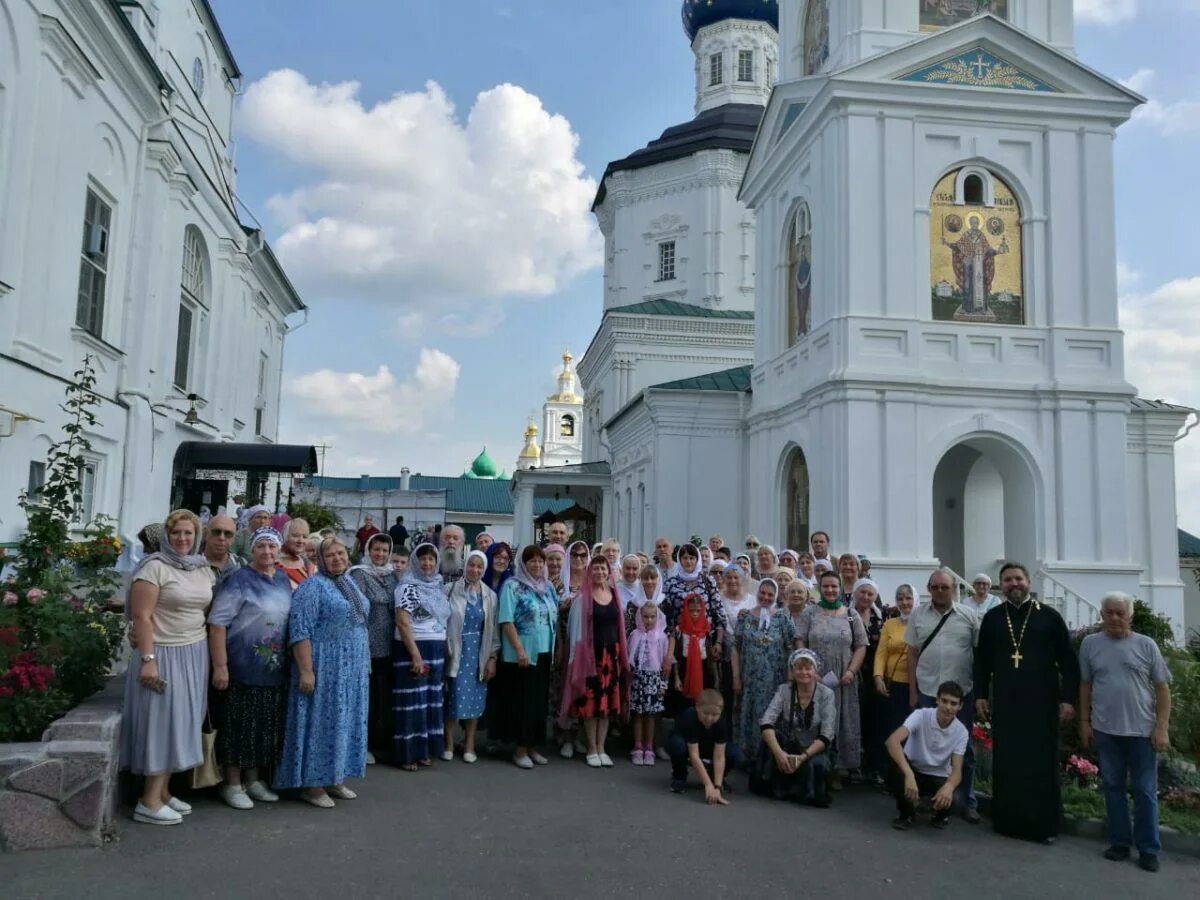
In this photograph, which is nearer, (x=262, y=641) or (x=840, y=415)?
(x=262, y=641)

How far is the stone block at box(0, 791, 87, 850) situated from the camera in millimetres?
5145

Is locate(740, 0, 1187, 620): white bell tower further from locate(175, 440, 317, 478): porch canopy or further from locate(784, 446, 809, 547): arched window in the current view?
locate(175, 440, 317, 478): porch canopy

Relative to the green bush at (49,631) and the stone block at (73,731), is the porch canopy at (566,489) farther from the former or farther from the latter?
the stone block at (73,731)

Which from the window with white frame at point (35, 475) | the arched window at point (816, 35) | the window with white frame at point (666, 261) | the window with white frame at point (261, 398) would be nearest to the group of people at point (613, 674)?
the window with white frame at point (35, 475)

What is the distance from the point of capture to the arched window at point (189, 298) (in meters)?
19.2

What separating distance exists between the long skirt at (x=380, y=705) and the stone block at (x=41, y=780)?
255 centimetres

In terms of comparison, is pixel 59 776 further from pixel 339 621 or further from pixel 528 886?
pixel 528 886

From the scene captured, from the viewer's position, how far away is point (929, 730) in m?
6.60

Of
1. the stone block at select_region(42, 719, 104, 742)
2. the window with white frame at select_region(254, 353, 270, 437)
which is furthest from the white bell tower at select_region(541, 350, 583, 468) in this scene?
the stone block at select_region(42, 719, 104, 742)

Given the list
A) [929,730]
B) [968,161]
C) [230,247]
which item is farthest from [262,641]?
[230,247]

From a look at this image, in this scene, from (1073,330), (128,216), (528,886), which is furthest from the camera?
(1073,330)

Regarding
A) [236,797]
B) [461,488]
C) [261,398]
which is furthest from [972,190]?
[461,488]

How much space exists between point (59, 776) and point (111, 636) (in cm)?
138

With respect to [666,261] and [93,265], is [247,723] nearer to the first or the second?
[93,265]
